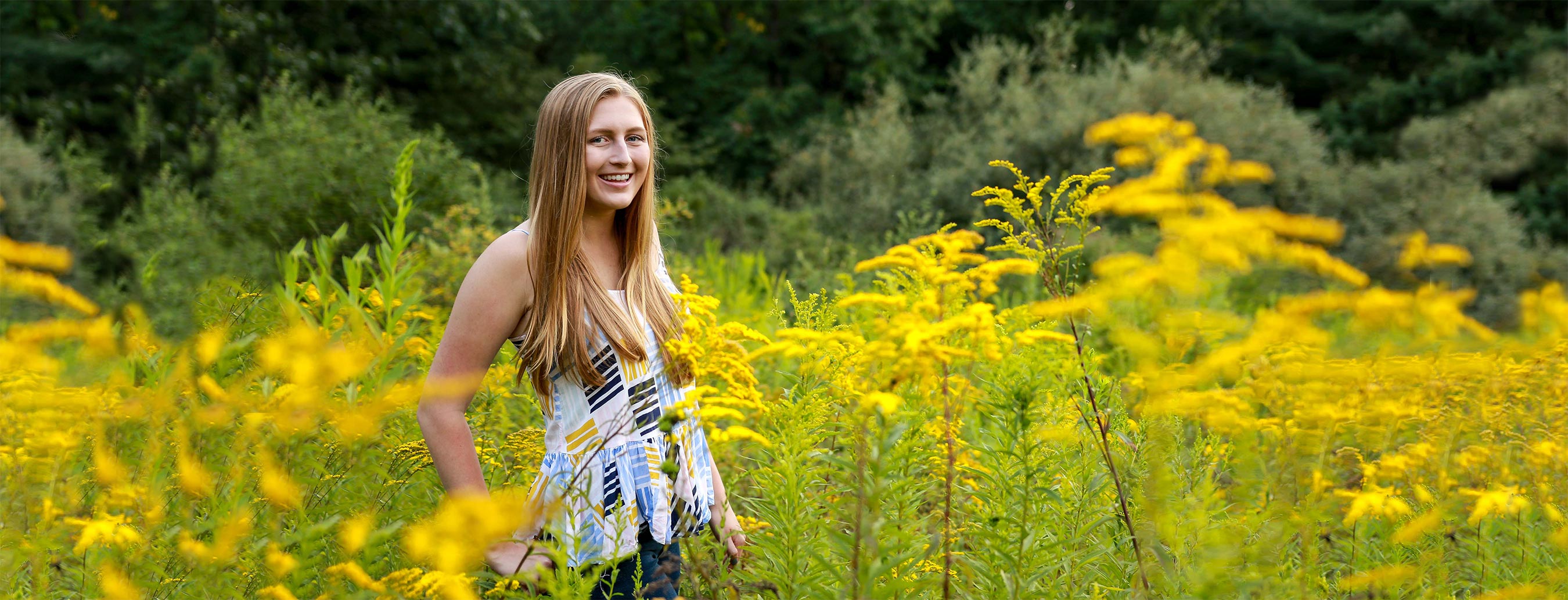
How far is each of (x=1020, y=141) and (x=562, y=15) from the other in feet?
33.4

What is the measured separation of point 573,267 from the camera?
77.2 inches

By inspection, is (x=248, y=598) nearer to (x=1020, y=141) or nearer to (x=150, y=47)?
(x=1020, y=141)

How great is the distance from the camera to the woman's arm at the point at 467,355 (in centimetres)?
182

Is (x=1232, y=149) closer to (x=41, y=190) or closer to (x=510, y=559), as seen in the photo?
(x=510, y=559)

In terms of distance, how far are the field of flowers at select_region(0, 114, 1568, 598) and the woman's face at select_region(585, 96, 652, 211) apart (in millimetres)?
259

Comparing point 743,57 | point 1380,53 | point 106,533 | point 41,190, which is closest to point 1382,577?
point 106,533

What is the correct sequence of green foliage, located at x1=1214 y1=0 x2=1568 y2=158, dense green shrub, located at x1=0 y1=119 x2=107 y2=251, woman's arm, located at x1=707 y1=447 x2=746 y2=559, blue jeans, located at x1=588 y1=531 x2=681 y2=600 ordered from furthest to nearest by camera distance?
green foliage, located at x1=1214 y1=0 x2=1568 y2=158 < dense green shrub, located at x1=0 y1=119 x2=107 y2=251 < woman's arm, located at x1=707 y1=447 x2=746 y2=559 < blue jeans, located at x1=588 y1=531 x2=681 y2=600

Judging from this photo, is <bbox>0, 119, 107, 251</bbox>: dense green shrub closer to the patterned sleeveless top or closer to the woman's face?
the woman's face

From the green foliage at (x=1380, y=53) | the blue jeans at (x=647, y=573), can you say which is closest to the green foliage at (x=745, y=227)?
the green foliage at (x=1380, y=53)

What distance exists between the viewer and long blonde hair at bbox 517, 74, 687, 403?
6.15 ft

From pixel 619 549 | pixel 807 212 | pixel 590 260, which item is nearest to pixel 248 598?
pixel 619 549

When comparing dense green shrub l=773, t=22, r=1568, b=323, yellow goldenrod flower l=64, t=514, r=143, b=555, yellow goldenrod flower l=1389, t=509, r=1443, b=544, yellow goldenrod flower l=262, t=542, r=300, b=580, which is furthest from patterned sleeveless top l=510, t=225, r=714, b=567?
dense green shrub l=773, t=22, r=1568, b=323

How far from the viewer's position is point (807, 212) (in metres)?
12.4

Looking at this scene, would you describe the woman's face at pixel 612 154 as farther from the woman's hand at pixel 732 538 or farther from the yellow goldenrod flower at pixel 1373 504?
the yellow goldenrod flower at pixel 1373 504
